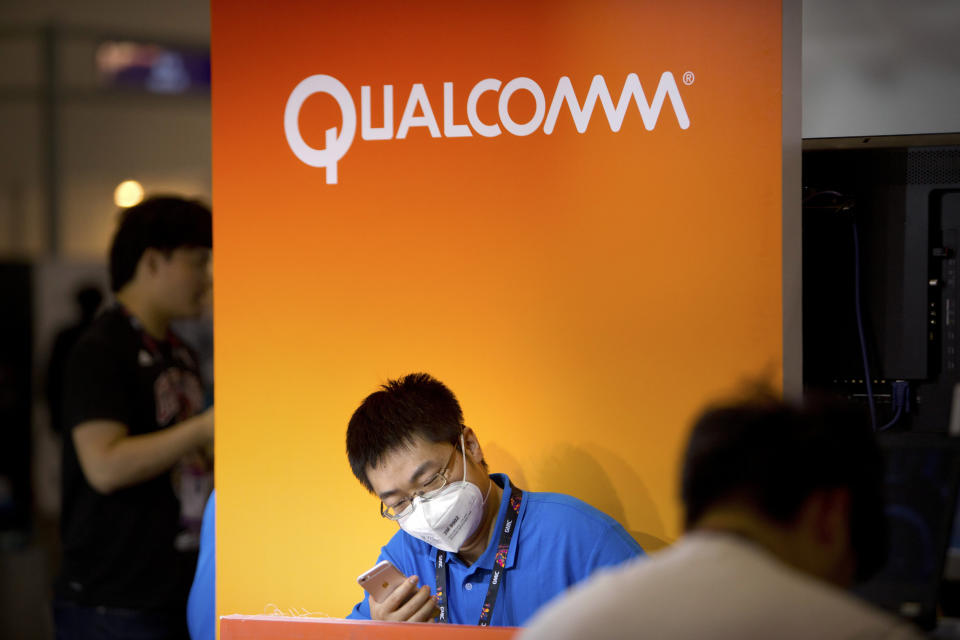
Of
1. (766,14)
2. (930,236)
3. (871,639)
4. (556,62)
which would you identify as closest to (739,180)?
(766,14)

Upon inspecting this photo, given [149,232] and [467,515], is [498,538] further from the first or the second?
[149,232]

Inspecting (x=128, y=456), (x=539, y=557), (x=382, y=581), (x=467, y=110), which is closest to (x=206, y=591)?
(x=128, y=456)

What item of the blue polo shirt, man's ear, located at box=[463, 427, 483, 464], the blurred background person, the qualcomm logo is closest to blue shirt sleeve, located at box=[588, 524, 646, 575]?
the blue polo shirt

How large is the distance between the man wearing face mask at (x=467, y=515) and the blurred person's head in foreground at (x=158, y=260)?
118 centimetres

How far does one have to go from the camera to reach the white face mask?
1.97 meters

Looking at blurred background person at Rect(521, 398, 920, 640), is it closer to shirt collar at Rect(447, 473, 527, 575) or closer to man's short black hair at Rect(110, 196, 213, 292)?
shirt collar at Rect(447, 473, 527, 575)

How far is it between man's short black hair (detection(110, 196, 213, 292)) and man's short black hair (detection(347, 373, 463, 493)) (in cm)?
126

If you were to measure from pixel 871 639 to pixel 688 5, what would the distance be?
5.27 feet

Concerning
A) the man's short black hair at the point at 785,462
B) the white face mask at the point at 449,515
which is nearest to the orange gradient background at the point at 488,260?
the white face mask at the point at 449,515

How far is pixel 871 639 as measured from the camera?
926 mm

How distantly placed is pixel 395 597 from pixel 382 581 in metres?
0.05

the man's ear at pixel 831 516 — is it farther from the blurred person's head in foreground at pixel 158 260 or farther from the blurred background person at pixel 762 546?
the blurred person's head in foreground at pixel 158 260

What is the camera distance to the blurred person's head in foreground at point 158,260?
293cm

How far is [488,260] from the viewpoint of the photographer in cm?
223
